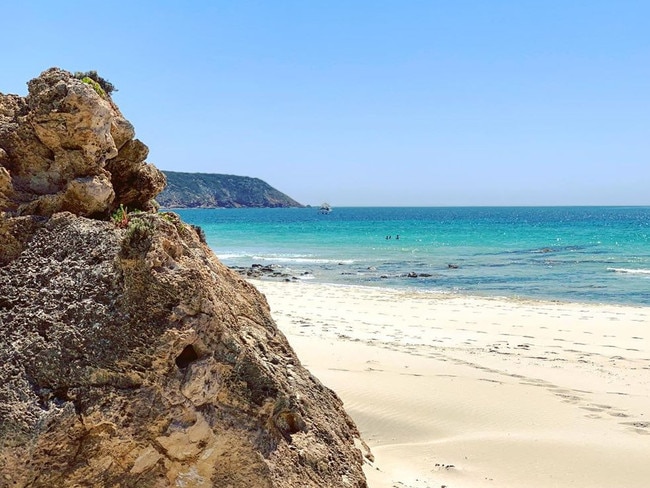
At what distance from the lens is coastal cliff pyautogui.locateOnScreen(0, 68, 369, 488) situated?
15.1 ft

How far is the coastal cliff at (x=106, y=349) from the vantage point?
4590 millimetres

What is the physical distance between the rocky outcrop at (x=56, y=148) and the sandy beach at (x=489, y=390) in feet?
13.6

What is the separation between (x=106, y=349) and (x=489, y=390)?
28.9ft

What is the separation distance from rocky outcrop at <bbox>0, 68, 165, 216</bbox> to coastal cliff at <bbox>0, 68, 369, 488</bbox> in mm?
12

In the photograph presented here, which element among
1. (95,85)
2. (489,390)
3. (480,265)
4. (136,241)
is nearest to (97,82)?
(95,85)

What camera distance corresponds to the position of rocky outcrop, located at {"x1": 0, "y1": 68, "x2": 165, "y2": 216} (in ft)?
18.2

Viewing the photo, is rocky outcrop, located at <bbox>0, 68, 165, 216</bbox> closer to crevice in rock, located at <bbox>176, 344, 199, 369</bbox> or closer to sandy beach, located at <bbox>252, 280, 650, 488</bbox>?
crevice in rock, located at <bbox>176, 344, 199, 369</bbox>

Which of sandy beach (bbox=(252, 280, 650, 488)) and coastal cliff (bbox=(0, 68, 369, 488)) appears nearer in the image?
coastal cliff (bbox=(0, 68, 369, 488))

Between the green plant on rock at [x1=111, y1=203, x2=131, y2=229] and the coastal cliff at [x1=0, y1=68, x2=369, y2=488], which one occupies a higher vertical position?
the green plant on rock at [x1=111, y1=203, x2=131, y2=229]

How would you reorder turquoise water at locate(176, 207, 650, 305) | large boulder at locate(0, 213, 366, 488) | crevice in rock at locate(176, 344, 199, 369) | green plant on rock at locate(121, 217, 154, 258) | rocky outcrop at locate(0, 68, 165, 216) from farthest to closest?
turquoise water at locate(176, 207, 650, 305) < rocky outcrop at locate(0, 68, 165, 216) < crevice in rock at locate(176, 344, 199, 369) < green plant on rock at locate(121, 217, 154, 258) < large boulder at locate(0, 213, 366, 488)

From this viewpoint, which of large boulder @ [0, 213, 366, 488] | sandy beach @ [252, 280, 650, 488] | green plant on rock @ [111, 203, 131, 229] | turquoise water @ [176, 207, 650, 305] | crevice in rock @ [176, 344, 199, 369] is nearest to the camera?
large boulder @ [0, 213, 366, 488]

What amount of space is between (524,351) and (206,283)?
41.9 ft

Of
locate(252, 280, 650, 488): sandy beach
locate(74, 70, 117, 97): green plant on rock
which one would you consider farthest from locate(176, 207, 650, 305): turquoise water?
locate(74, 70, 117, 97): green plant on rock

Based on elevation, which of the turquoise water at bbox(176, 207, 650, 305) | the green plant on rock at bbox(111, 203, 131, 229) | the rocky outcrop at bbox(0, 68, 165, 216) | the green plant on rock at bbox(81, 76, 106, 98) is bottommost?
the turquoise water at bbox(176, 207, 650, 305)
